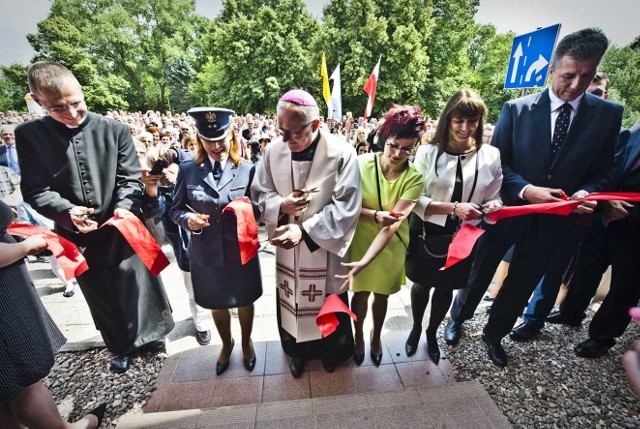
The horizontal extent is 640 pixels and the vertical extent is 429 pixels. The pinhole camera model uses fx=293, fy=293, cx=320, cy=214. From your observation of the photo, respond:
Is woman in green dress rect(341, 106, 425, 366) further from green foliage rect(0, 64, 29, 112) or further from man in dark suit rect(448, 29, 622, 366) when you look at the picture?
green foliage rect(0, 64, 29, 112)

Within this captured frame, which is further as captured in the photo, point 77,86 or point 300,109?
point 77,86

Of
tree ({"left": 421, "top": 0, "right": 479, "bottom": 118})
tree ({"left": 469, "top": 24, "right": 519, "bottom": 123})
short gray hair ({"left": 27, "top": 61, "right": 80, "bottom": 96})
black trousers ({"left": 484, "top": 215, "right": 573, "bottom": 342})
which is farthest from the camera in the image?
tree ({"left": 469, "top": 24, "right": 519, "bottom": 123})

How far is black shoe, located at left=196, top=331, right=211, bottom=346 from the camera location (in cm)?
308

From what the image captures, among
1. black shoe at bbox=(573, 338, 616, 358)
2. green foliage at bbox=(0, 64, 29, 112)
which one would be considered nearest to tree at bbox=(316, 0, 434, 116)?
black shoe at bbox=(573, 338, 616, 358)

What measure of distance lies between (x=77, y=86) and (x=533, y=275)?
3.99m

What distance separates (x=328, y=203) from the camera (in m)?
2.20

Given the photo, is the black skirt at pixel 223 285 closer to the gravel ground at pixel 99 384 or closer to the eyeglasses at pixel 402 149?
the gravel ground at pixel 99 384

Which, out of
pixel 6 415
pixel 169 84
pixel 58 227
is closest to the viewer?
pixel 6 415

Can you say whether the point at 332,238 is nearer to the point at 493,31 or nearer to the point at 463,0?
the point at 463,0

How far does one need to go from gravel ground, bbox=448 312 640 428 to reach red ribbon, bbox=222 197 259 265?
2251 millimetres

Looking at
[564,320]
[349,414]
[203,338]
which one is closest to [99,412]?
[203,338]

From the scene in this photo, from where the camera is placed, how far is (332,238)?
2104mm

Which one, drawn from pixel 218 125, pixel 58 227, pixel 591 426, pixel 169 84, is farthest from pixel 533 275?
pixel 169 84

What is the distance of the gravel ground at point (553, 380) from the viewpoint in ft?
7.64
